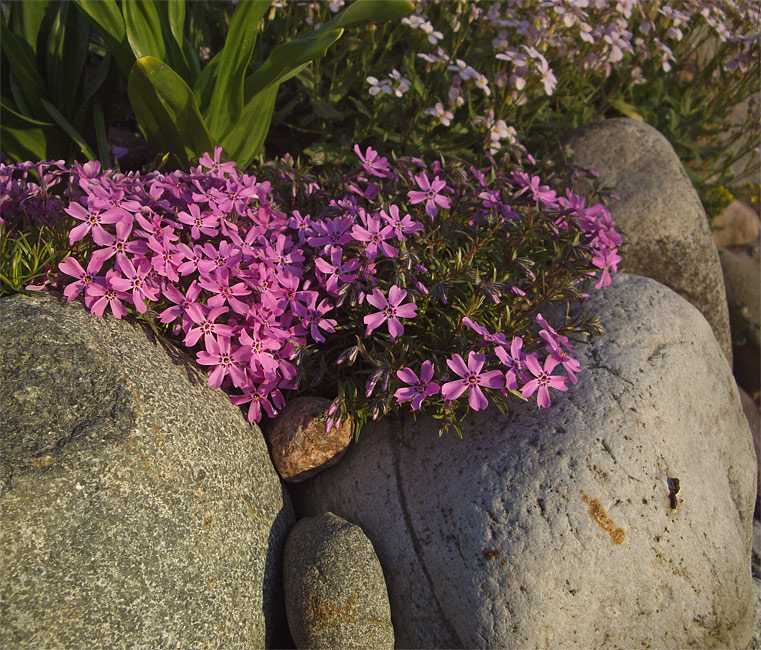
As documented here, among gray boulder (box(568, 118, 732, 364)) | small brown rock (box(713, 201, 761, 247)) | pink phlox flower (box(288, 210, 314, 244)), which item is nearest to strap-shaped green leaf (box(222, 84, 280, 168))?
pink phlox flower (box(288, 210, 314, 244))

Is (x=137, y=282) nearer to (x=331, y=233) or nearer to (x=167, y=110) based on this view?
(x=331, y=233)

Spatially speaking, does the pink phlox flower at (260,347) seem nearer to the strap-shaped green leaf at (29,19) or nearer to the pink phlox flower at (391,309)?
the pink phlox flower at (391,309)

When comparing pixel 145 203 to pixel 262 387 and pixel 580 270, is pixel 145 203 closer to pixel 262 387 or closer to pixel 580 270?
pixel 262 387

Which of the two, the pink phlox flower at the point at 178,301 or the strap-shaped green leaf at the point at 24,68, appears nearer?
Result: the pink phlox flower at the point at 178,301

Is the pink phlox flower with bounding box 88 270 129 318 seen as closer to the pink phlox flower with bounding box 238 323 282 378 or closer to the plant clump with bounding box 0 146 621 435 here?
the plant clump with bounding box 0 146 621 435

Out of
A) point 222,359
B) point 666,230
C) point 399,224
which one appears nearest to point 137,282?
point 222,359

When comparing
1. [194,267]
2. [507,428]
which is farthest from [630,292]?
[194,267]

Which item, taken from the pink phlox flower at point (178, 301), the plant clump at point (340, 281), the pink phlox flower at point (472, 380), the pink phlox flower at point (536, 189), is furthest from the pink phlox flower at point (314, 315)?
the pink phlox flower at point (536, 189)
